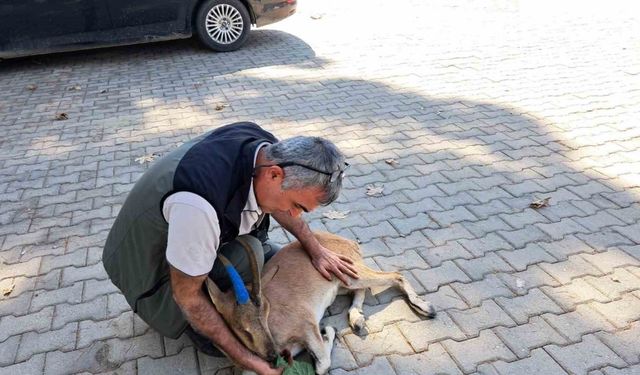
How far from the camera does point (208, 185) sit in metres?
2.15

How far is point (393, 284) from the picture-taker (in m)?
3.33

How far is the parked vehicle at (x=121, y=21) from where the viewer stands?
7.77 m

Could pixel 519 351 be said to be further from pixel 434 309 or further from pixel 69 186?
pixel 69 186

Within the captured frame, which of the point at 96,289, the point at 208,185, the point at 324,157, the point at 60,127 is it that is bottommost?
the point at 60,127

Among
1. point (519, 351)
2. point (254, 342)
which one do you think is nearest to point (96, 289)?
point (254, 342)

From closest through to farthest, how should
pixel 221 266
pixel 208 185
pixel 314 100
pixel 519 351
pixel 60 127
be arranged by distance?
pixel 208 185
pixel 221 266
pixel 519 351
pixel 60 127
pixel 314 100

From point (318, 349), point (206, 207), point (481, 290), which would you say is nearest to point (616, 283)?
point (481, 290)

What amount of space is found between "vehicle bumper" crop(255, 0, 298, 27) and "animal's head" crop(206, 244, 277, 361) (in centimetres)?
703

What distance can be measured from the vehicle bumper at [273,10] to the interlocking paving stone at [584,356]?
7296 mm

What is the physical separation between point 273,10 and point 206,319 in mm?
7380

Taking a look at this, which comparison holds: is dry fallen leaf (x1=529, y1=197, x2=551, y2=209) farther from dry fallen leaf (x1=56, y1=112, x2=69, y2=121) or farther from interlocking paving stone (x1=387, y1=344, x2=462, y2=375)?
dry fallen leaf (x1=56, y1=112, x2=69, y2=121)

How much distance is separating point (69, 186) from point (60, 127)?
1749 mm

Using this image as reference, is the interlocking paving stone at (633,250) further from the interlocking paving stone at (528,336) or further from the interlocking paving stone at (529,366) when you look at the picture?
the interlocking paving stone at (529,366)

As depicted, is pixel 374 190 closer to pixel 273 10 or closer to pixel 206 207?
pixel 206 207
